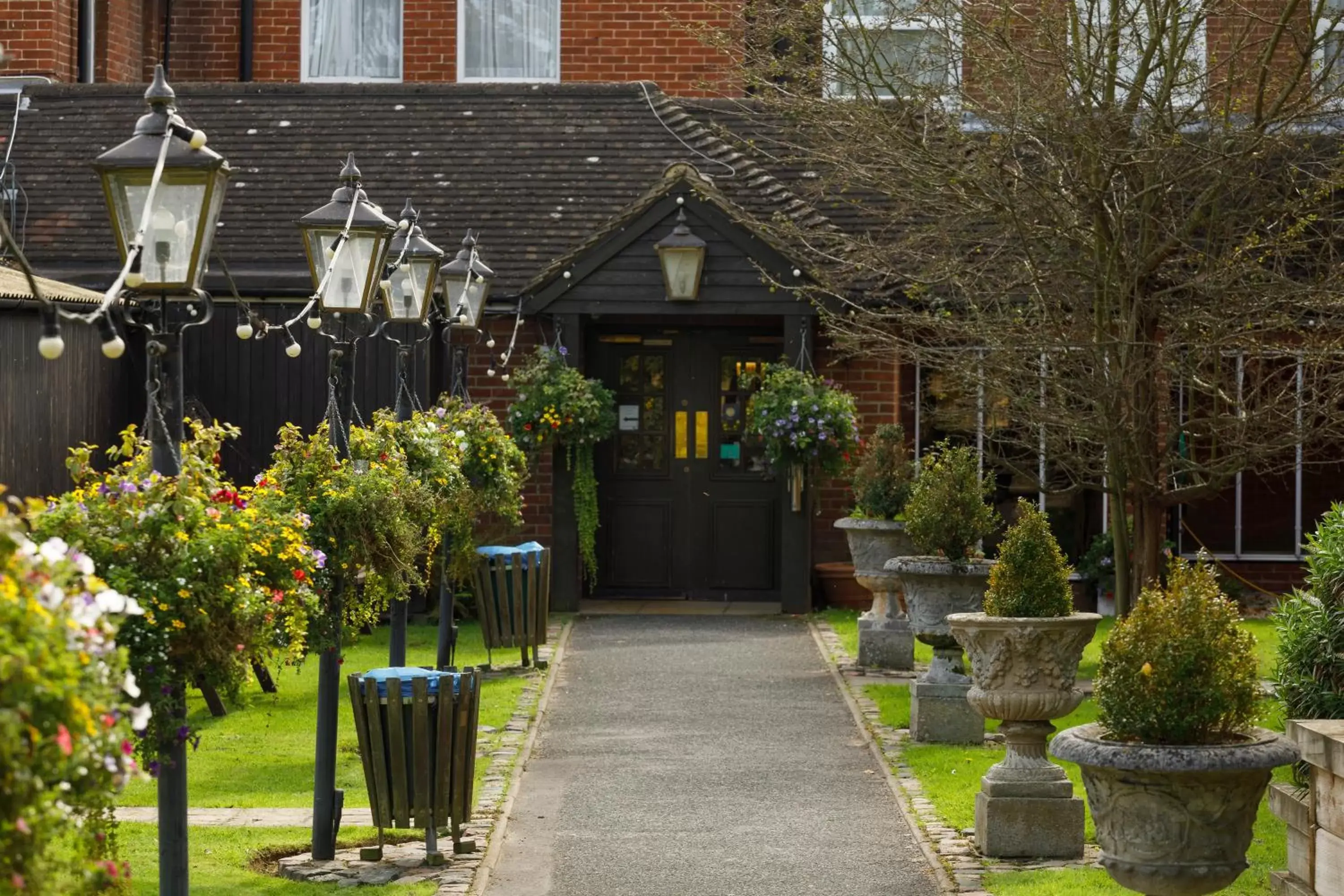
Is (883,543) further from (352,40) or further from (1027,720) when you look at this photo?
(352,40)

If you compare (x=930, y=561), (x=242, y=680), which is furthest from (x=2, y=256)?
(x=242, y=680)

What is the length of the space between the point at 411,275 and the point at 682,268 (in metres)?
6.20

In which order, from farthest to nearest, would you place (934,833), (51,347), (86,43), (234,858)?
(86,43) → (934,833) → (234,858) → (51,347)

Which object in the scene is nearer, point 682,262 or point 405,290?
point 405,290

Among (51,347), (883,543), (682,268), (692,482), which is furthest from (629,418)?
(51,347)

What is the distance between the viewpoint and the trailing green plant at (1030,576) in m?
8.71

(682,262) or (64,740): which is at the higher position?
(682,262)

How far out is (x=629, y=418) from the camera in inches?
715

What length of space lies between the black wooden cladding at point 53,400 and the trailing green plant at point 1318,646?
9815mm

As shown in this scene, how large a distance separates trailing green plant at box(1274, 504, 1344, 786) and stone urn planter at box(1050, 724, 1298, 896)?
1.19 meters

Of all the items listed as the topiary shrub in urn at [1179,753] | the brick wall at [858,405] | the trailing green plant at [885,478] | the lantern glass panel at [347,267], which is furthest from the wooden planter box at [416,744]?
the brick wall at [858,405]

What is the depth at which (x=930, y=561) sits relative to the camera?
11594 mm

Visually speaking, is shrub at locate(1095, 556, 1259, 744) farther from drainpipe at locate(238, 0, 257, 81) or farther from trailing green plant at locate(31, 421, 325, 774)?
drainpipe at locate(238, 0, 257, 81)

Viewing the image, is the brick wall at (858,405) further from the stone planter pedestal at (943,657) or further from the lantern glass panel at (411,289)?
the lantern glass panel at (411,289)
